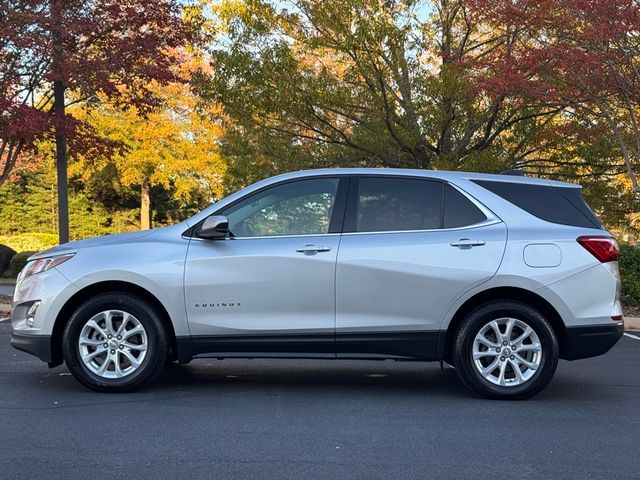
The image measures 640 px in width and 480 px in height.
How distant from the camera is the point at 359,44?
12578mm

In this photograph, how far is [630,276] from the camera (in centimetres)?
1179

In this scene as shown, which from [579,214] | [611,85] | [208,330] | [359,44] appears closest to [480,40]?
[359,44]

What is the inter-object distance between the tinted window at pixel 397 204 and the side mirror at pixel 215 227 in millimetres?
1045

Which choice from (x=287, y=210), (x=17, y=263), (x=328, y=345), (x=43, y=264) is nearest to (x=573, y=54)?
(x=287, y=210)

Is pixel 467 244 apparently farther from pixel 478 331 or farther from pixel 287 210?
pixel 287 210

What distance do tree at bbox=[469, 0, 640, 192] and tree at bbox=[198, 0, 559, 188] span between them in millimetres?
1179

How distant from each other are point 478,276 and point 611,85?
621cm

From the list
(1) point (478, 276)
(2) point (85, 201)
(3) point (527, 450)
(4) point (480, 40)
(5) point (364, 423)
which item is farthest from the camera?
(2) point (85, 201)

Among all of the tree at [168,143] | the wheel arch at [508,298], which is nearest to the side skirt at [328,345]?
the wheel arch at [508,298]

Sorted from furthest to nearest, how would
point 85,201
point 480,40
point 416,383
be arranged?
1. point 85,201
2. point 480,40
3. point 416,383

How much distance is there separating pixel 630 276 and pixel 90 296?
9.08 meters

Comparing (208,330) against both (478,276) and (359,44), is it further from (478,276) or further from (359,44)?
(359,44)

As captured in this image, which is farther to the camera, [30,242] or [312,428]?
[30,242]

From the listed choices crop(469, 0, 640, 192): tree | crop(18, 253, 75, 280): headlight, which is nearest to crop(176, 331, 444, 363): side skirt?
crop(18, 253, 75, 280): headlight
